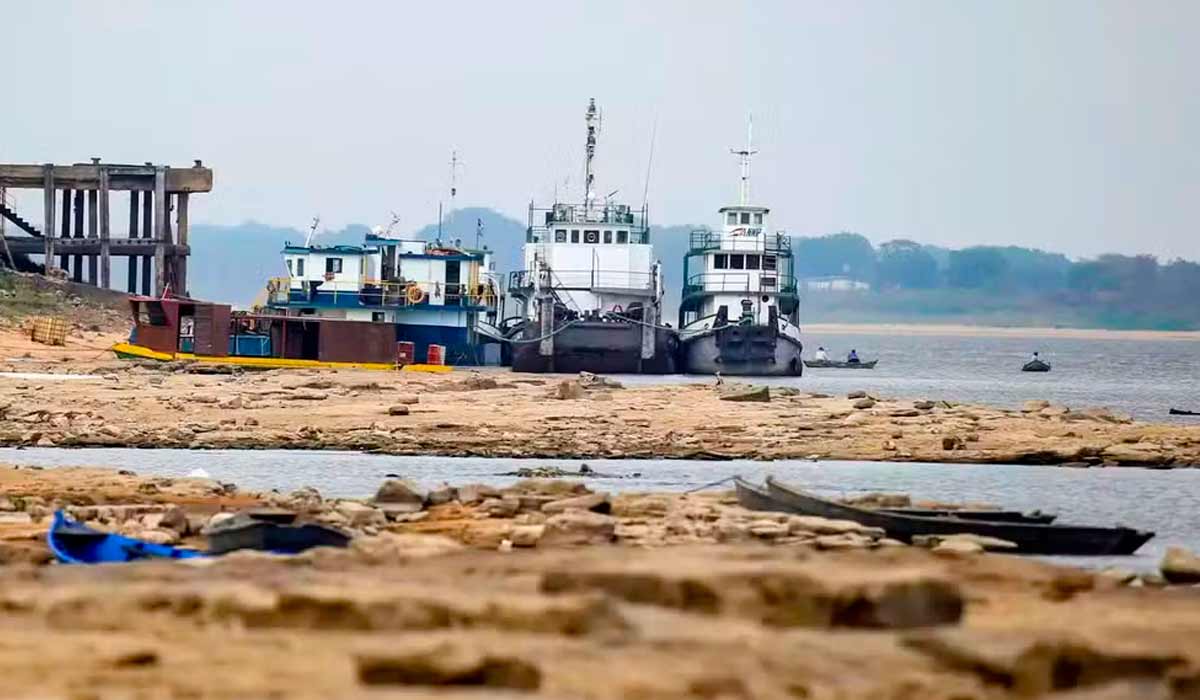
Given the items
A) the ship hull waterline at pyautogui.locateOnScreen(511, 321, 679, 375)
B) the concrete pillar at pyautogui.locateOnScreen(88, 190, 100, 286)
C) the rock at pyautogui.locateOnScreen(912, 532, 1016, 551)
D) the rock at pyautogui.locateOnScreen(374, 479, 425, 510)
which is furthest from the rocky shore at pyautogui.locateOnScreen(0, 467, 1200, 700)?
the concrete pillar at pyautogui.locateOnScreen(88, 190, 100, 286)

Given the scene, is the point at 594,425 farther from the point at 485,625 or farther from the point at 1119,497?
the point at 485,625

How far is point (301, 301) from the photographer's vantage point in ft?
246

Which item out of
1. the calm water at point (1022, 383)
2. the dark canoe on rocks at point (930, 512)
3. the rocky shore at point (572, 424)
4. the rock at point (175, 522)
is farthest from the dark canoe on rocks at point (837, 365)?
the rock at point (175, 522)

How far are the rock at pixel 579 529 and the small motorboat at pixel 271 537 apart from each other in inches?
73.5

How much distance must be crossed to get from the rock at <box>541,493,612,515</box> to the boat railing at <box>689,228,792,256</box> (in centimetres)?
6314

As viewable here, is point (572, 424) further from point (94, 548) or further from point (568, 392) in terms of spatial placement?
point (94, 548)

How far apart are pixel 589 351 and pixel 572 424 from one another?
129 feet

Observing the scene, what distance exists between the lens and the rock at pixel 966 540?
1975 cm

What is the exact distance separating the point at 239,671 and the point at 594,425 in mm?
28732

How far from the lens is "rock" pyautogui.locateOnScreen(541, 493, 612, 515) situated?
21188 mm

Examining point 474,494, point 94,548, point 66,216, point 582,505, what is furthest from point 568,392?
point 66,216

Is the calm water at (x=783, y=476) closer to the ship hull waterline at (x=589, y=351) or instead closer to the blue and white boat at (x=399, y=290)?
the blue and white boat at (x=399, y=290)

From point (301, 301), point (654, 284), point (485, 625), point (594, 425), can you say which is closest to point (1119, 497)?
point (594, 425)

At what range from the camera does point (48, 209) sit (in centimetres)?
8081
